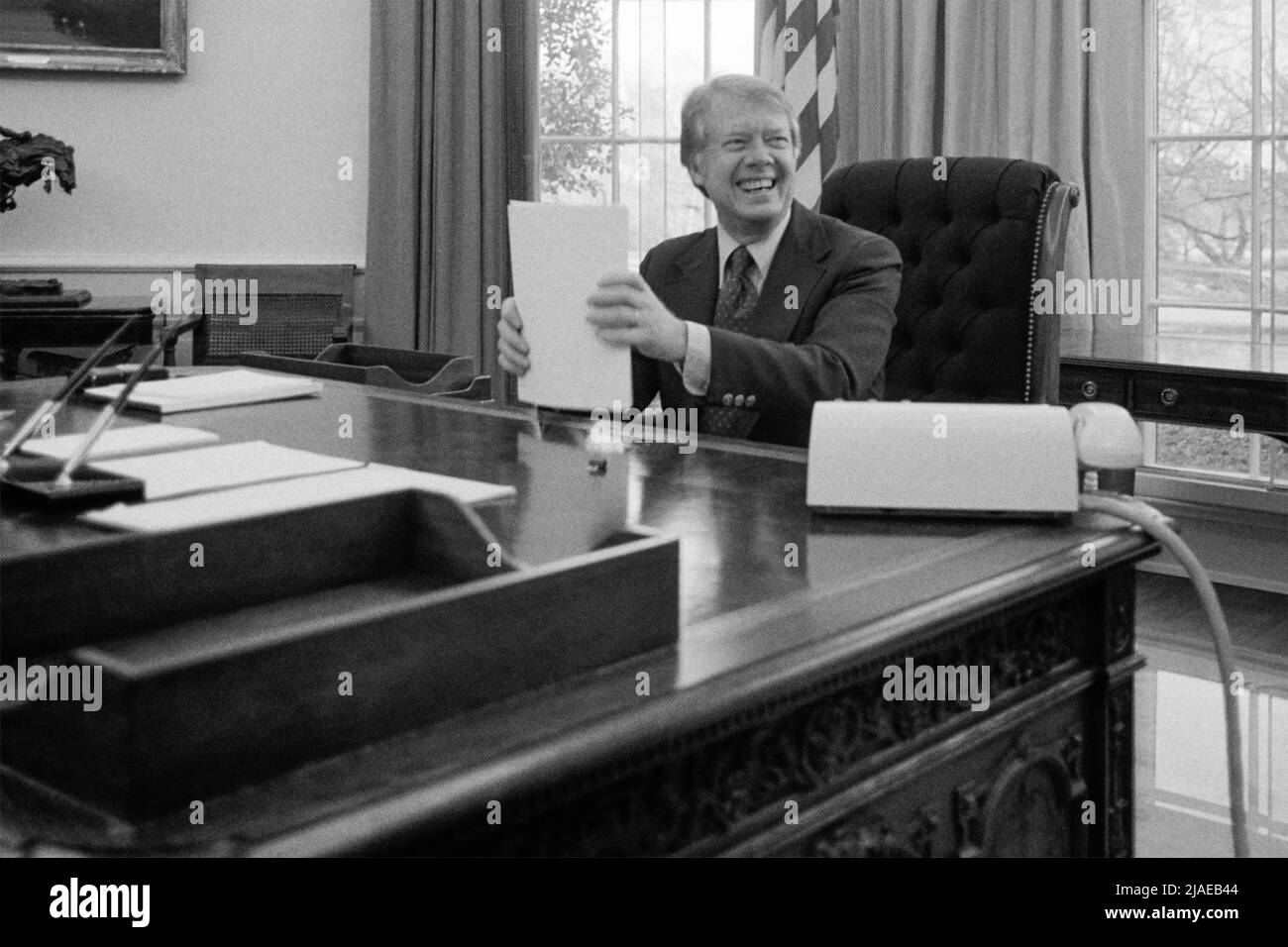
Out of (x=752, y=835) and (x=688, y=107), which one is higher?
(x=688, y=107)

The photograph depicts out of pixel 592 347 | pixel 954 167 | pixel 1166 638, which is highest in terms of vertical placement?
pixel 954 167

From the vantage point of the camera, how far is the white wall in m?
6.09

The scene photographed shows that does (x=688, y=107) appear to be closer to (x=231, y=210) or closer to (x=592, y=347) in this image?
(x=592, y=347)

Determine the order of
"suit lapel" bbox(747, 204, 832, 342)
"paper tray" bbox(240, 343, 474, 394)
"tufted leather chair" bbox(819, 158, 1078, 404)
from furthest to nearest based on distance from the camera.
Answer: "tufted leather chair" bbox(819, 158, 1078, 404) < "paper tray" bbox(240, 343, 474, 394) < "suit lapel" bbox(747, 204, 832, 342)

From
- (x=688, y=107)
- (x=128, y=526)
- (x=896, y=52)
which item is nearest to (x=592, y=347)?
(x=128, y=526)

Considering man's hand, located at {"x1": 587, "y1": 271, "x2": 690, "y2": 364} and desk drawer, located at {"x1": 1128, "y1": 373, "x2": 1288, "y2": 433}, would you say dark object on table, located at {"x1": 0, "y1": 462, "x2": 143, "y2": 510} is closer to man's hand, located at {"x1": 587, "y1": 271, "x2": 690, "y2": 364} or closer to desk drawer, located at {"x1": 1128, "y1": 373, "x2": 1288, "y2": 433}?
man's hand, located at {"x1": 587, "y1": 271, "x2": 690, "y2": 364}

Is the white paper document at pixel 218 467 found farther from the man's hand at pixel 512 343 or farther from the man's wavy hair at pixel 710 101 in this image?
the man's wavy hair at pixel 710 101

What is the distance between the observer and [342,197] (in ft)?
21.1

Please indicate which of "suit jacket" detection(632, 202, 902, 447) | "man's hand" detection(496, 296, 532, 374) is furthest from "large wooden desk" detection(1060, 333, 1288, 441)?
"man's hand" detection(496, 296, 532, 374)

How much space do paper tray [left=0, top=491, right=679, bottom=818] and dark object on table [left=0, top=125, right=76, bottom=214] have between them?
15.8 feet

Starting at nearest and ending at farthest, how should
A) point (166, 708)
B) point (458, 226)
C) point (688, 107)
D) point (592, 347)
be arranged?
point (166, 708), point (592, 347), point (688, 107), point (458, 226)

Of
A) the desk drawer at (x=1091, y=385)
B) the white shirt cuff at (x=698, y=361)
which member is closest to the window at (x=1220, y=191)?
the desk drawer at (x=1091, y=385)

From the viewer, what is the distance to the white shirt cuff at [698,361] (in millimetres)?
2436
